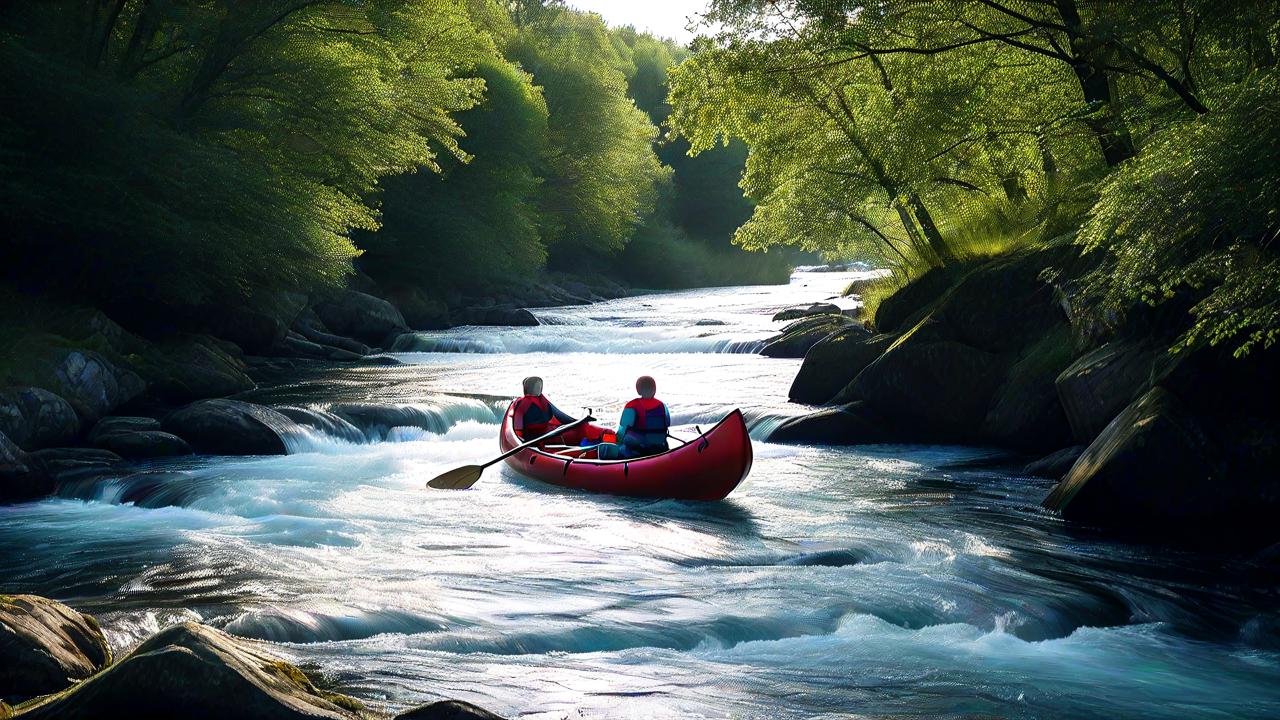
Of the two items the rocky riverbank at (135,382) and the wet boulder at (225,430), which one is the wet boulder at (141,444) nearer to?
the rocky riverbank at (135,382)

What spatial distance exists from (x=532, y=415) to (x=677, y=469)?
10.2 ft

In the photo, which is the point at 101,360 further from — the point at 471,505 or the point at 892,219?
the point at 892,219

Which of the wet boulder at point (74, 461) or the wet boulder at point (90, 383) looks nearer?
the wet boulder at point (74, 461)

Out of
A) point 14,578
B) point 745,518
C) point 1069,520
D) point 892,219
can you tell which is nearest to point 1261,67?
point 1069,520

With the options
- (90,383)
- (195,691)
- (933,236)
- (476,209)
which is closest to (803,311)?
(476,209)

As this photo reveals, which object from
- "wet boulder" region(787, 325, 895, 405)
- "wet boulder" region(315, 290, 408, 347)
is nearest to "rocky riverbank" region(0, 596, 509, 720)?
"wet boulder" region(787, 325, 895, 405)

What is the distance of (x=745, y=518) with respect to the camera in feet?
33.4

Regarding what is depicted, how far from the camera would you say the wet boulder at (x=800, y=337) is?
22.5m

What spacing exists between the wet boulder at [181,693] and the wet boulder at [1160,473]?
7205 mm

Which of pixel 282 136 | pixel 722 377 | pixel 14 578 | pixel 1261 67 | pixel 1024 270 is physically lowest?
pixel 14 578

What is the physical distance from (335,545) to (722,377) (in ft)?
39.0

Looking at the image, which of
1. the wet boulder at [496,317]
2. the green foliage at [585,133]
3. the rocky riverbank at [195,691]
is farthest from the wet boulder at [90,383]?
the green foliage at [585,133]

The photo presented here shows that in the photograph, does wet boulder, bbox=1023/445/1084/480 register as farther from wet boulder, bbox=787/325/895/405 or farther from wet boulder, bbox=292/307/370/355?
wet boulder, bbox=292/307/370/355

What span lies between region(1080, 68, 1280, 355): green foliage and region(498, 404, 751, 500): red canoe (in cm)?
374
